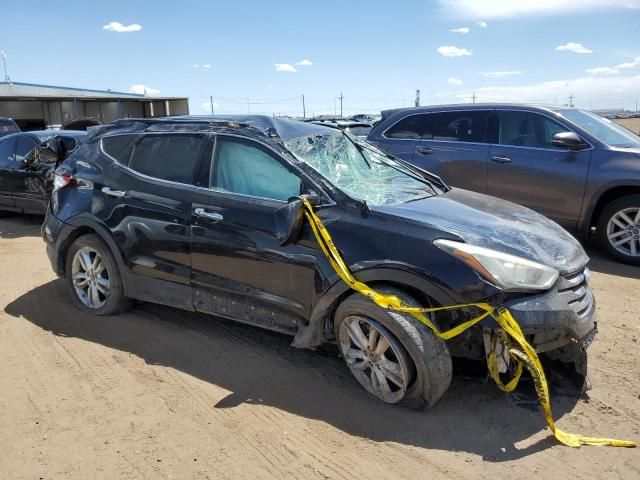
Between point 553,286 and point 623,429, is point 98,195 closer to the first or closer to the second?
point 553,286

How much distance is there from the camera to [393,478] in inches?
107

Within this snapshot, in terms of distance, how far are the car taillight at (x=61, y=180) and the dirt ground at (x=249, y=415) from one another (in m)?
1.30

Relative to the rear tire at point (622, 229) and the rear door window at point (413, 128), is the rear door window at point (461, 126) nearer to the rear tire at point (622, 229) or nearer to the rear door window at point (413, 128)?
the rear door window at point (413, 128)

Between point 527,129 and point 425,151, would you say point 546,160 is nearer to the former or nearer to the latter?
point 527,129

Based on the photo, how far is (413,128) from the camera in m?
7.81

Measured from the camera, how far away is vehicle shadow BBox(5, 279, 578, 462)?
305 cm

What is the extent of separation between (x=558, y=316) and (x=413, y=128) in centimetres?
519

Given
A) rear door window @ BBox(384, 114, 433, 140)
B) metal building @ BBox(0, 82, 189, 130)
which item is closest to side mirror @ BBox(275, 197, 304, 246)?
rear door window @ BBox(384, 114, 433, 140)

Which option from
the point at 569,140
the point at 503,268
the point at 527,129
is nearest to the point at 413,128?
the point at 527,129

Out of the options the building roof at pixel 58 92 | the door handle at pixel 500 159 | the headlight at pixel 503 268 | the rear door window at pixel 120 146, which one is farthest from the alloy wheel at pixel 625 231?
the building roof at pixel 58 92

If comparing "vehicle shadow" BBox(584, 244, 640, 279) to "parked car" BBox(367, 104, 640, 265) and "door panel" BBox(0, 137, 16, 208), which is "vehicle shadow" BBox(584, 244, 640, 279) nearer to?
"parked car" BBox(367, 104, 640, 265)

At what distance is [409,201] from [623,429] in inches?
73.2

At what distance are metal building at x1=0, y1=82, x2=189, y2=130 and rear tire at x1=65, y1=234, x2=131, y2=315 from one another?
31.3 m

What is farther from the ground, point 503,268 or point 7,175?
point 7,175
